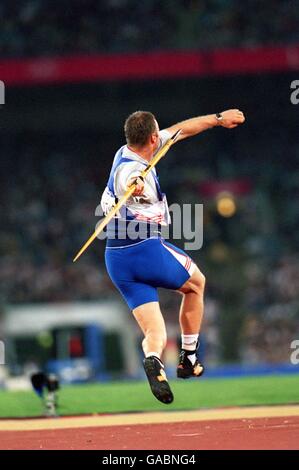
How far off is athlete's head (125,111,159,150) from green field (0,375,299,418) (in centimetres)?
424

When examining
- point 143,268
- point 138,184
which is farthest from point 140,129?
point 143,268

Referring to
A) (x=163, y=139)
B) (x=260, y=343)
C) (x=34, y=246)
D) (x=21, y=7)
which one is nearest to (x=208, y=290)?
(x=260, y=343)

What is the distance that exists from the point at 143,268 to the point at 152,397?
16.3 ft

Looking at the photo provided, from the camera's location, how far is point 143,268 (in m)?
8.67

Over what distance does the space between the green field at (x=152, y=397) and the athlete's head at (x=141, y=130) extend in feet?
13.9

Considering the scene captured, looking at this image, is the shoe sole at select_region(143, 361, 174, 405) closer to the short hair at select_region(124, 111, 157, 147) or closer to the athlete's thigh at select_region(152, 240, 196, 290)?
the athlete's thigh at select_region(152, 240, 196, 290)

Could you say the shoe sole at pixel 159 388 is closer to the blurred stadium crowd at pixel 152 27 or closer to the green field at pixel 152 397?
the green field at pixel 152 397

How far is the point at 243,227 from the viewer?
2494cm

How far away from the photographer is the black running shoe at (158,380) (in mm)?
8055

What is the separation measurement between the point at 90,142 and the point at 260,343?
7.07m

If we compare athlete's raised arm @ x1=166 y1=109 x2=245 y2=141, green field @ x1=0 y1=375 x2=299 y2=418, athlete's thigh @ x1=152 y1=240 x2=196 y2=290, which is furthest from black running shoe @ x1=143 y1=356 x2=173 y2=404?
green field @ x1=0 y1=375 x2=299 y2=418

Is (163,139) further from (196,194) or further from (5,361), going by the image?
(196,194)

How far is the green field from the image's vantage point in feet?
39.7

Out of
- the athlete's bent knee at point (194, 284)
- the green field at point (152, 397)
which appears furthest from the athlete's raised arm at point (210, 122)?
the green field at point (152, 397)
